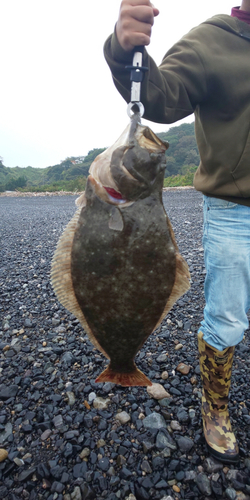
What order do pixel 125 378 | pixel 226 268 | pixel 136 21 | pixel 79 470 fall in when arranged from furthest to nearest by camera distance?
pixel 79 470 < pixel 226 268 < pixel 125 378 < pixel 136 21

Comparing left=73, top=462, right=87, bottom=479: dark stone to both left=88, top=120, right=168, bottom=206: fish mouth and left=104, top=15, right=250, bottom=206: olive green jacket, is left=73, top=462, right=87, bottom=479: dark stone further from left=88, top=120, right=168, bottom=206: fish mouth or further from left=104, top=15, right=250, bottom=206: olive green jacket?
left=104, top=15, right=250, bottom=206: olive green jacket

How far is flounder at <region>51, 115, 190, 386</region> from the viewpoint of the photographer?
1.41m

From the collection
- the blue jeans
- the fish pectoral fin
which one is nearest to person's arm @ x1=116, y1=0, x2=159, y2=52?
the fish pectoral fin

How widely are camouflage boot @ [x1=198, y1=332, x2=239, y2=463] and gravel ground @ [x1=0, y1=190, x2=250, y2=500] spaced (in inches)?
3.7

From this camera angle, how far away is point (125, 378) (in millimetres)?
1660

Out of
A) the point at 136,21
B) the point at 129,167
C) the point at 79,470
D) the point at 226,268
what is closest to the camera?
the point at 136,21

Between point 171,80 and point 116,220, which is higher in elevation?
point 171,80

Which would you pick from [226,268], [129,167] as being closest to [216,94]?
[129,167]

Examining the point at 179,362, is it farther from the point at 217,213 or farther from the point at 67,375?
the point at 217,213

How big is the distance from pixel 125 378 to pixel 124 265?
0.70 m

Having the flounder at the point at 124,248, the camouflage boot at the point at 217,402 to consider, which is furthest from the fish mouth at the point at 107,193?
the camouflage boot at the point at 217,402

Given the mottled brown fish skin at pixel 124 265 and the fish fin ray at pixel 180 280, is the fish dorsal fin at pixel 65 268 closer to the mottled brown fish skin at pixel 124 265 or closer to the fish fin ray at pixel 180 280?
the mottled brown fish skin at pixel 124 265

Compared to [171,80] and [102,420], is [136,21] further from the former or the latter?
[102,420]

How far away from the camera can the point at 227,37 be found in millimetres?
1738
